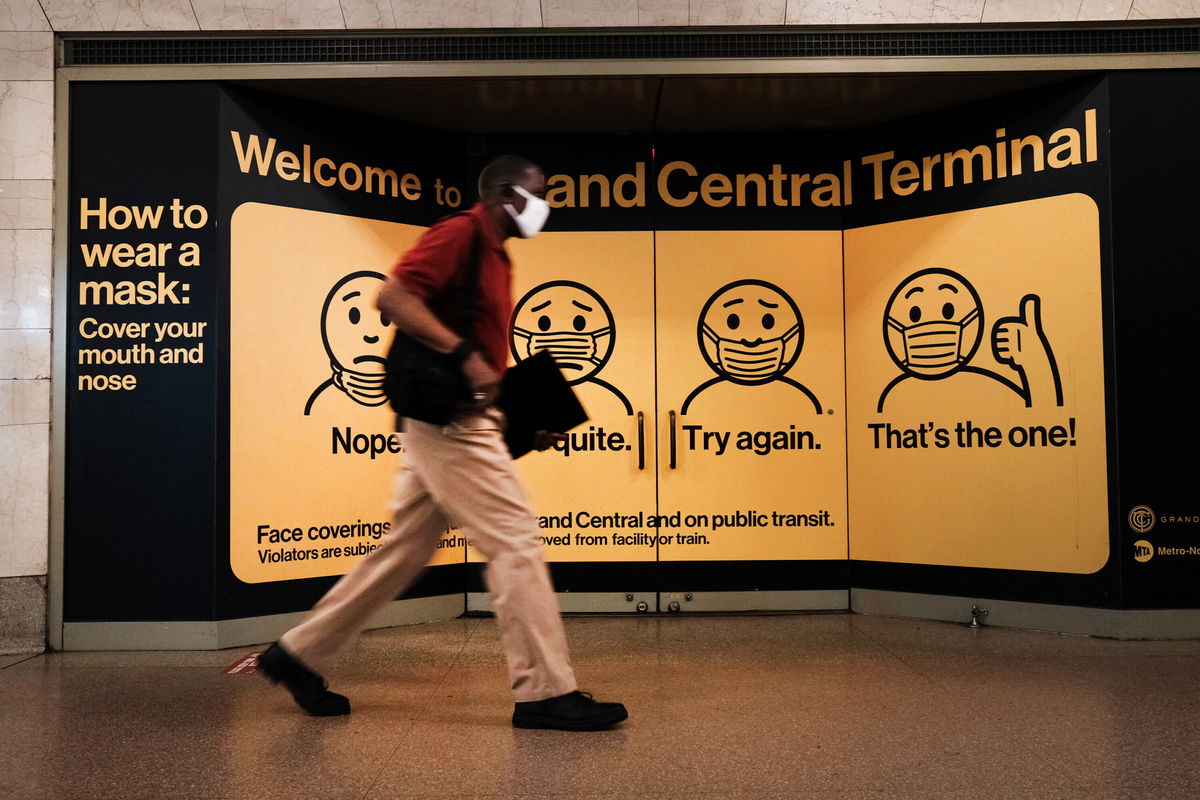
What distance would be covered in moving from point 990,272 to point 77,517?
4557 mm

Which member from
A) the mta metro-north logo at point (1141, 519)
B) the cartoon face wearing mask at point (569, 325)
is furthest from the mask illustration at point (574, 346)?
the mta metro-north logo at point (1141, 519)

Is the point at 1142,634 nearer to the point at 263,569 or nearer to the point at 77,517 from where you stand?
the point at 263,569

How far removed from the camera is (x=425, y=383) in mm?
2770

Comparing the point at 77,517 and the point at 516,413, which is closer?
the point at 516,413

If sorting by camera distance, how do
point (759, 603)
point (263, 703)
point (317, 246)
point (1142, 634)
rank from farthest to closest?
point (759, 603) < point (317, 246) < point (1142, 634) < point (263, 703)

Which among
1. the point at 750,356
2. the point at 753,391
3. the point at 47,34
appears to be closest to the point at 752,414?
the point at 753,391

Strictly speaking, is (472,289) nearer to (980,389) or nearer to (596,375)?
(596,375)

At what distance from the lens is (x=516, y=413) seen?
300cm

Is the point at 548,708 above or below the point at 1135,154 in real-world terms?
below

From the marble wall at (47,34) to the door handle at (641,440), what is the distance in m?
2.04

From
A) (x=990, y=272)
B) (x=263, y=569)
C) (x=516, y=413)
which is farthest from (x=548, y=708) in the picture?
(x=990, y=272)

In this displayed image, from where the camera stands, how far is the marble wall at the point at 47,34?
428 cm

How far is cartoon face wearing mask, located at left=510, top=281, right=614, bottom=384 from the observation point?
5277 millimetres

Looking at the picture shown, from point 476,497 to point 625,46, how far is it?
264 centimetres
